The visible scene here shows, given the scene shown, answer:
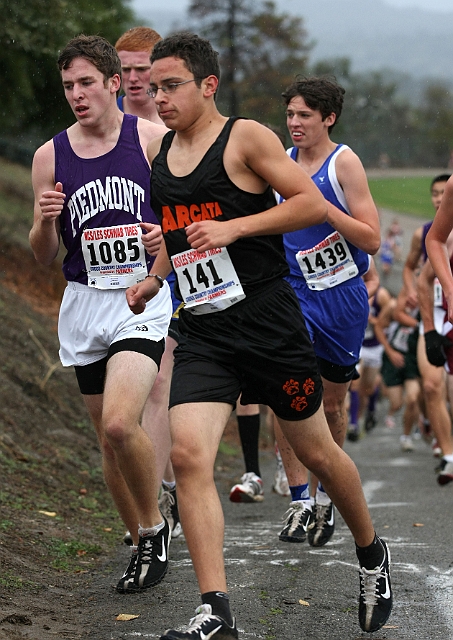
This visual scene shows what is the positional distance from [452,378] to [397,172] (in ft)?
245

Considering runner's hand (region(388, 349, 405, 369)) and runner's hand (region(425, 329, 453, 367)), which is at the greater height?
runner's hand (region(425, 329, 453, 367))

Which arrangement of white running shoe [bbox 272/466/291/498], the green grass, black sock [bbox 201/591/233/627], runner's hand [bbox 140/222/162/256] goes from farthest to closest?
the green grass < white running shoe [bbox 272/466/291/498] < runner's hand [bbox 140/222/162/256] < black sock [bbox 201/591/233/627]

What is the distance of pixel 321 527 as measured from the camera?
6.05 m

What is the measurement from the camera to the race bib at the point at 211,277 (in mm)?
4000

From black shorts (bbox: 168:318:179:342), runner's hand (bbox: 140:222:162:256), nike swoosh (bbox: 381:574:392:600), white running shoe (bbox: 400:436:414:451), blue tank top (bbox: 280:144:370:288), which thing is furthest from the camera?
white running shoe (bbox: 400:436:414:451)

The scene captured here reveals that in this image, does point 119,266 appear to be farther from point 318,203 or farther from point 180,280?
point 318,203

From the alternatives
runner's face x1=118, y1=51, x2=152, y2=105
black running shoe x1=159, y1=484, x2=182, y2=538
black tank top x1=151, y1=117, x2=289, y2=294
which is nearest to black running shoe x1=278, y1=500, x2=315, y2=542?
black running shoe x1=159, y1=484, x2=182, y2=538

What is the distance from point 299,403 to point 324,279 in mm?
2062

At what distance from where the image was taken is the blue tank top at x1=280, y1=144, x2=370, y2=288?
Answer: 5.84m

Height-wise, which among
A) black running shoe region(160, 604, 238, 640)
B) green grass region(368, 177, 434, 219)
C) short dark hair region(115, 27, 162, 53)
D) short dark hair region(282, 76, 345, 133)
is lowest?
green grass region(368, 177, 434, 219)

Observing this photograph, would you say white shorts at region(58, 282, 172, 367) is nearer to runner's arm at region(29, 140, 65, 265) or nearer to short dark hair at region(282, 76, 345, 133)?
runner's arm at region(29, 140, 65, 265)

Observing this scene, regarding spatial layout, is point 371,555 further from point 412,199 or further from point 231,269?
point 412,199

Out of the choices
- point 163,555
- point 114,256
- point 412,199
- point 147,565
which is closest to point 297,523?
point 163,555

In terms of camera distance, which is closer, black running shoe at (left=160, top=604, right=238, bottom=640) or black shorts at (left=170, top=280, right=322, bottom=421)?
black running shoe at (left=160, top=604, right=238, bottom=640)
